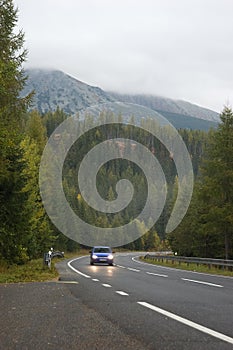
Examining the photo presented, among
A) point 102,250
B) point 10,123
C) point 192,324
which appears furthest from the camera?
point 102,250

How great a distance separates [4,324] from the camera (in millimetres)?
7484

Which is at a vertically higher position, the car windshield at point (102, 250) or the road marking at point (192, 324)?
the road marking at point (192, 324)

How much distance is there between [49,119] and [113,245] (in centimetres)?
8594

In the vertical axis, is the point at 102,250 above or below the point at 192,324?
below

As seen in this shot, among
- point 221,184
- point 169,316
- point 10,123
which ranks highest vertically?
point 10,123

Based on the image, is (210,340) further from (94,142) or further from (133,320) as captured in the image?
(94,142)

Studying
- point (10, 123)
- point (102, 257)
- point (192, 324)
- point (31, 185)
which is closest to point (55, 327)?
point (192, 324)

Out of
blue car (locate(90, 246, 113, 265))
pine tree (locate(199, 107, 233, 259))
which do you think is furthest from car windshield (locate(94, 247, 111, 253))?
pine tree (locate(199, 107, 233, 259))

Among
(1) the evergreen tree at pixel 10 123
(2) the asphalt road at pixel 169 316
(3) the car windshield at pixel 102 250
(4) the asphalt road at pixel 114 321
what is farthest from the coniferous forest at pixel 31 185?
(2) the asphalt road at pixel 169 316

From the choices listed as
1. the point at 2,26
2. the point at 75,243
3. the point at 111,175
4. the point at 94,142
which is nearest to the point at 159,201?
the point at 111,175

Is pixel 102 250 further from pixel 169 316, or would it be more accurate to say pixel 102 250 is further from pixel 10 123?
pixel 169 316

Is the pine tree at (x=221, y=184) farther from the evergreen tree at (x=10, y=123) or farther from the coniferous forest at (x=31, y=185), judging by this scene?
the evergreen tree at (x=10, y=123)

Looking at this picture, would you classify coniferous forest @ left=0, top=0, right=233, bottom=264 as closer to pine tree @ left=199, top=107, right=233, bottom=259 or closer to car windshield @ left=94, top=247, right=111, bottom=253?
pine tree @ left=199, top=107, right=233, bottom=259

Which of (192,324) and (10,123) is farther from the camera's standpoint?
(10,123)
